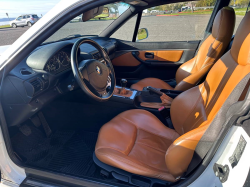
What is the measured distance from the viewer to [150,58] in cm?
296

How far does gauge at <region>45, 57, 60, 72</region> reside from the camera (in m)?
1.56

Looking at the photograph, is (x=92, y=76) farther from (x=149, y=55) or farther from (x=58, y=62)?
(x=149, y=55)

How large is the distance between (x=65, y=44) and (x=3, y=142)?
36.5 inches

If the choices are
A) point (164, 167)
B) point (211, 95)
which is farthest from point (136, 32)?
point (164, 167)

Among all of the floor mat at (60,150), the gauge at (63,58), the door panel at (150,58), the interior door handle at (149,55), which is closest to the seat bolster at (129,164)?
the floor mat at (60,150)

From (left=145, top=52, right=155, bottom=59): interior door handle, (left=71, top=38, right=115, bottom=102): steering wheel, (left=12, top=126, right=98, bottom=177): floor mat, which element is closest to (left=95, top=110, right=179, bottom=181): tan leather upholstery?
(left=71, top=38, right=115, bottom=102): steering wheel

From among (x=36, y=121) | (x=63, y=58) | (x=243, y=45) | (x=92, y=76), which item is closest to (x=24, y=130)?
(x=36, y=121)

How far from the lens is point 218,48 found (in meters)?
1.84

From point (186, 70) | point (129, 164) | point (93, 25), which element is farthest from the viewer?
point (93, 25)

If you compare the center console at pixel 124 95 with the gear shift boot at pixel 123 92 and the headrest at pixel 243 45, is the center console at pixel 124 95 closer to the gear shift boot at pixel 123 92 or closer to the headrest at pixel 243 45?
the gear shift boot at pixel 123 92

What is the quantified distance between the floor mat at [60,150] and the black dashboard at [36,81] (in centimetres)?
52

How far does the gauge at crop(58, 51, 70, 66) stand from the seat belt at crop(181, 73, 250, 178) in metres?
1.32

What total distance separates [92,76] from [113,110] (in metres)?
0.63

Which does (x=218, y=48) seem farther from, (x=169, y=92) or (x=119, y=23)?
(x=119, y=23)
